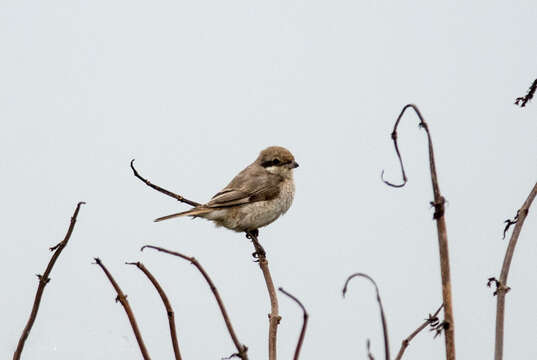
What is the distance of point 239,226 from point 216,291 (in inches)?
197

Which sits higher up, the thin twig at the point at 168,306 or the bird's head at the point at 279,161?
the bird's head at the point at 279,161

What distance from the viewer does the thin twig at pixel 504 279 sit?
1.46 m

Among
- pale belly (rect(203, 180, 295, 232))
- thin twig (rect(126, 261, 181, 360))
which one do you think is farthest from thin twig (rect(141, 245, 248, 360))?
pale belly (rect(203, 180, 295, 232))

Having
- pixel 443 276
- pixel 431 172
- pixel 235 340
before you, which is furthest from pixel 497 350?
pixel 235 340

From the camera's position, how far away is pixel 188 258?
1.59 metres

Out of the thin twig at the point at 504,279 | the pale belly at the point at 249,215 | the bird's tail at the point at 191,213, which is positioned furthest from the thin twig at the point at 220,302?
the pale belly at the point at 249,215

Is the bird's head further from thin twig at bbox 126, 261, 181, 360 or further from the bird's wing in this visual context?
thin twig at bbox 126, 261, 181, 360

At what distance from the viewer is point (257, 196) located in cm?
675

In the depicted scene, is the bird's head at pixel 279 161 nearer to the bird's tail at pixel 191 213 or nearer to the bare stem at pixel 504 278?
the bird's tail at pixel 191 213

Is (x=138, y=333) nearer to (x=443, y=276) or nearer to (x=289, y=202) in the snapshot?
(x=443, y=276)

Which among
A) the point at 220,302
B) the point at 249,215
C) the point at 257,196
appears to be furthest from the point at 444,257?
the point at 257,196

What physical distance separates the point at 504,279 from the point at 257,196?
5.25 metres

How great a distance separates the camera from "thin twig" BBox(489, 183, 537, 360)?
57.6 inches

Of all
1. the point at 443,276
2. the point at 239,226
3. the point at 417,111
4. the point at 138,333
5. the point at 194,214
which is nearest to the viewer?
the point at 443,276
